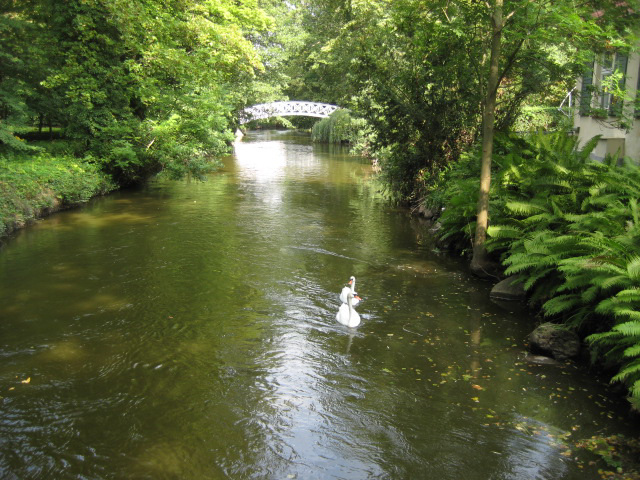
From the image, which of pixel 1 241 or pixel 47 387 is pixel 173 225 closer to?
pixel 1 241

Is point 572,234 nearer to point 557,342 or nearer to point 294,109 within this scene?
point 557,342

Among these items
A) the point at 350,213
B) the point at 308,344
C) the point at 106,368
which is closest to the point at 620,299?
the point at 308,344

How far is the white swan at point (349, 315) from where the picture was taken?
812 cm

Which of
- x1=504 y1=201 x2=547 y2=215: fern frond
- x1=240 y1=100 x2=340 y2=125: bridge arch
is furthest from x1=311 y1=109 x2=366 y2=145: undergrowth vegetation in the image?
x1=504 y1=201 x2=547 y2=215: fern frond

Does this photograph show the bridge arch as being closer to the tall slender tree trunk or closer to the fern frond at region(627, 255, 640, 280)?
the tall slender tree trunk

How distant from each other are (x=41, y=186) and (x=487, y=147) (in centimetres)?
1227

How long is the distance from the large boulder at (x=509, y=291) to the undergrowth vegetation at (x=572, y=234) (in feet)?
0.71

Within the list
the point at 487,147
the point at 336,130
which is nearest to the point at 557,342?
the point at 487,147

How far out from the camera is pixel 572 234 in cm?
829

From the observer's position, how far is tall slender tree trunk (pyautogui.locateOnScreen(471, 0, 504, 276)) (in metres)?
9.56

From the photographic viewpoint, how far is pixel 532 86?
12.8 meters

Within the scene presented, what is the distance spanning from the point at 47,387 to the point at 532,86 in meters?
11.9

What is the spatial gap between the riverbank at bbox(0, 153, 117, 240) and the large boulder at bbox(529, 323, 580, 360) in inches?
466

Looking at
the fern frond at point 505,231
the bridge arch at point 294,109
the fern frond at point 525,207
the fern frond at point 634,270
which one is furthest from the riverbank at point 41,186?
the bridge arch at point 294,109
